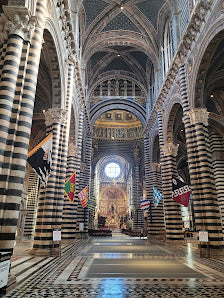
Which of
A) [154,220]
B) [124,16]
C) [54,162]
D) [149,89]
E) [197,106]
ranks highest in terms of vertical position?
[124,16]

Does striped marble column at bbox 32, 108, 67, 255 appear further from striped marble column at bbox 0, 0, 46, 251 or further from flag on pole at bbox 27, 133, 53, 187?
striped marble column at bbox 0, 0, 46, 251

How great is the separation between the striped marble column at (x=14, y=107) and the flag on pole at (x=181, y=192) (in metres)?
10.3

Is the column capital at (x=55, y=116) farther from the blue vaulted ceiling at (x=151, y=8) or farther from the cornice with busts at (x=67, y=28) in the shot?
the blue vaulted ceiling at (x=151, y=8)

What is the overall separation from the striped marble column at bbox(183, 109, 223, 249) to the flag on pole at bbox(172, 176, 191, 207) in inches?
47.9

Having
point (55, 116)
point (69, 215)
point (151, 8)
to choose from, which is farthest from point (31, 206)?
point (151, 8)

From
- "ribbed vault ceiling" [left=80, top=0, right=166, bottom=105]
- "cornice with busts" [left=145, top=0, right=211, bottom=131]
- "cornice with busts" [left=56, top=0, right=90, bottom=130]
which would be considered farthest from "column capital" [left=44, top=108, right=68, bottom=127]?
"ribbed vault ceiling" [left=80, top=0, right=166, bottom=105]

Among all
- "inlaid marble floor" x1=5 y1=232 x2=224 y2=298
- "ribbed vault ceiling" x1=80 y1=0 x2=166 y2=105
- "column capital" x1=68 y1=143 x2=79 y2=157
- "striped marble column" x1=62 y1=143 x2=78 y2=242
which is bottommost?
"inlaid marble floor" x1=5 y1=232 x2=224 y2=298

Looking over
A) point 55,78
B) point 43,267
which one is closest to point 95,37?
point 55,78

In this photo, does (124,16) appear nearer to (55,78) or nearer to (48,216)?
(55,78)

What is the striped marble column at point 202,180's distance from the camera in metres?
11.6

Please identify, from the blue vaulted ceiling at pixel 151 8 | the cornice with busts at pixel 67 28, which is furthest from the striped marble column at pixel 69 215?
the blue vaulted ceiling at pixel 151 8

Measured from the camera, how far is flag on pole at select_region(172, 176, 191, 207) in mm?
13969

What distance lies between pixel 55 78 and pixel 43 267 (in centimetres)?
1011

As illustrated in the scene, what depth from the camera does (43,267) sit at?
8.02 metres
